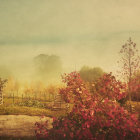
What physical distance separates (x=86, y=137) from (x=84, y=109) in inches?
42.4

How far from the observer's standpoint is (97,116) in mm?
7793

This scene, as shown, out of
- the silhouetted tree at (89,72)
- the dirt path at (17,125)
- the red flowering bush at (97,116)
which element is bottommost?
the dirt path at (17,125)

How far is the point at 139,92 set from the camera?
1836 centimetres

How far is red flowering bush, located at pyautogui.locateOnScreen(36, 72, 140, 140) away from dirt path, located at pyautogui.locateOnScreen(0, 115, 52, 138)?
7.77ft

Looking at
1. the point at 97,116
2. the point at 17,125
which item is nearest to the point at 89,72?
the point at 17,125

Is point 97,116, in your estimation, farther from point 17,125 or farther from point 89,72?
point 89,72

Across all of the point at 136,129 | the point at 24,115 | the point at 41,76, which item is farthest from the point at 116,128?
the point at 41,76

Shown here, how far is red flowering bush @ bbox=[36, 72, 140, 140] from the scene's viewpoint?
732 centimetres

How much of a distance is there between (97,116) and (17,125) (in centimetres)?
585

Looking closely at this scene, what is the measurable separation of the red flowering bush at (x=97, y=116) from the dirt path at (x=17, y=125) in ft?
7.77

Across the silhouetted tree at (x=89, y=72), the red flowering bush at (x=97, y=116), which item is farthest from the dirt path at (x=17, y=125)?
the silhouetted tree at (x=89, y=72)

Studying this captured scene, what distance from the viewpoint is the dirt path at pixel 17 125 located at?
34.1 ft

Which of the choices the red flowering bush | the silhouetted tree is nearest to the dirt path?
the red flowering bush

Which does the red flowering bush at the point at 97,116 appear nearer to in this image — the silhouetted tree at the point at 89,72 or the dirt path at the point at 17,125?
the dirt path at the point at 17,125
